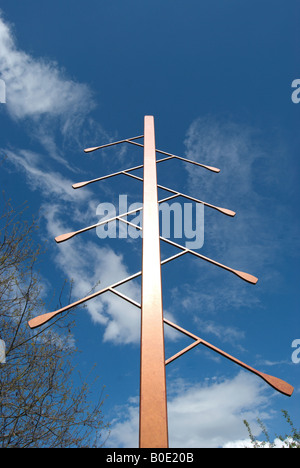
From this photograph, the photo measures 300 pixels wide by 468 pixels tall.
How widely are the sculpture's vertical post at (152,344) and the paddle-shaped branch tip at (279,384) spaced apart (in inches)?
27.2

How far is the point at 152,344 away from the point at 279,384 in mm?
830

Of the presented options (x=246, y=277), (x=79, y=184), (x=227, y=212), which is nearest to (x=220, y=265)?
(x=246, y=277)

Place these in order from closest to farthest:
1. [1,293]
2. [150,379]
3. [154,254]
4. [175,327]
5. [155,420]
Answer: [155,420], [150,379], [175,327], [154,254], [1,293]

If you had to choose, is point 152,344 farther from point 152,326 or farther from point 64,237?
point 64,237

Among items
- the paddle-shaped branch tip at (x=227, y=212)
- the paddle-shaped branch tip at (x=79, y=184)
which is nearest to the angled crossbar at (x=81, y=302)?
the paddle-shaped branch tip at (x=227, y=212)

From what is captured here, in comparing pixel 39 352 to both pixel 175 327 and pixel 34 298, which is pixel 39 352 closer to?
pixel 34 298

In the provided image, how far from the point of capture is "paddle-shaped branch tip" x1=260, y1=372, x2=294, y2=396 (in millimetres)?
1987

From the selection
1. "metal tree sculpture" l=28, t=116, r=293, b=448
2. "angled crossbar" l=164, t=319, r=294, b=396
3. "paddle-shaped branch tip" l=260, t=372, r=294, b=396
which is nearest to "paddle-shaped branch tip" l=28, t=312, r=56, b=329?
"metal tree sculpture" l=28, t=116, r=293, b=448

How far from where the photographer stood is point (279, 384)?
202 centimetres

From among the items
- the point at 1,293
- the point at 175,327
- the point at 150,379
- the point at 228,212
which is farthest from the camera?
the point at 1,293

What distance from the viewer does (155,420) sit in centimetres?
159
